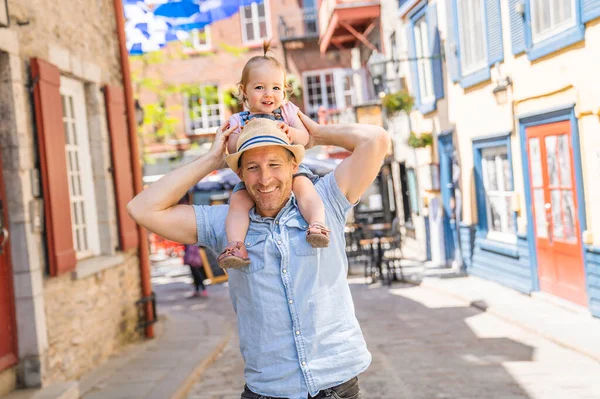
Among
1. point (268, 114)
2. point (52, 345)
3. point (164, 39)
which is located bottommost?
point (52, 345)

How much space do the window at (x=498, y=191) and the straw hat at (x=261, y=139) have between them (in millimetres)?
8959

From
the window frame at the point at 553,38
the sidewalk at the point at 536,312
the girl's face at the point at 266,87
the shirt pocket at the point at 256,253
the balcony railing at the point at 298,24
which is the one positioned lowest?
the sidewalk at the point at 536,312

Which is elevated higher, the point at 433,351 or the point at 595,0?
the point at 595,0

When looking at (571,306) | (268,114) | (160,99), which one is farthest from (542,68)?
(160,99)

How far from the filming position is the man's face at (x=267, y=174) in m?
2.55

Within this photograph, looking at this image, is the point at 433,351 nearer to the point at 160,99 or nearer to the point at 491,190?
the point at 491,190

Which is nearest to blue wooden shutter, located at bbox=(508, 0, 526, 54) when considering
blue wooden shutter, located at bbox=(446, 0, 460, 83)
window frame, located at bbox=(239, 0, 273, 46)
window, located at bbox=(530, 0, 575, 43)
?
window, located at bbox=(530, 0, 575, 43)

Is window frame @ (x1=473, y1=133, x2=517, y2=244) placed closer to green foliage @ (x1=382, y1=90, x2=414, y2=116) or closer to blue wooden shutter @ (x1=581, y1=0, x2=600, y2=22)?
green foliage @ (x1=382, y1=90, x2=414, y2=116)

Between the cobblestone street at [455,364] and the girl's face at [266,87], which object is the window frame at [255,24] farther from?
the girl's face at [266,87]

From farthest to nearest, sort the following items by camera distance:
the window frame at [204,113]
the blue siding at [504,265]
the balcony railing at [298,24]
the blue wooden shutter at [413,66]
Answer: the balcony railing at [298,24], the window frame at [204,113], the blue wooden shutter at [413,66], the blue siding at [504,265]

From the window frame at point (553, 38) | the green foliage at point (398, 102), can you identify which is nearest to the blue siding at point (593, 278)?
the window frame at point (553, 38)

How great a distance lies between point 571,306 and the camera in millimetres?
8961

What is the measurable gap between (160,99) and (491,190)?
14.5 m

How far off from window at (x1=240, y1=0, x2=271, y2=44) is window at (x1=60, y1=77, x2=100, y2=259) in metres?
19.5
